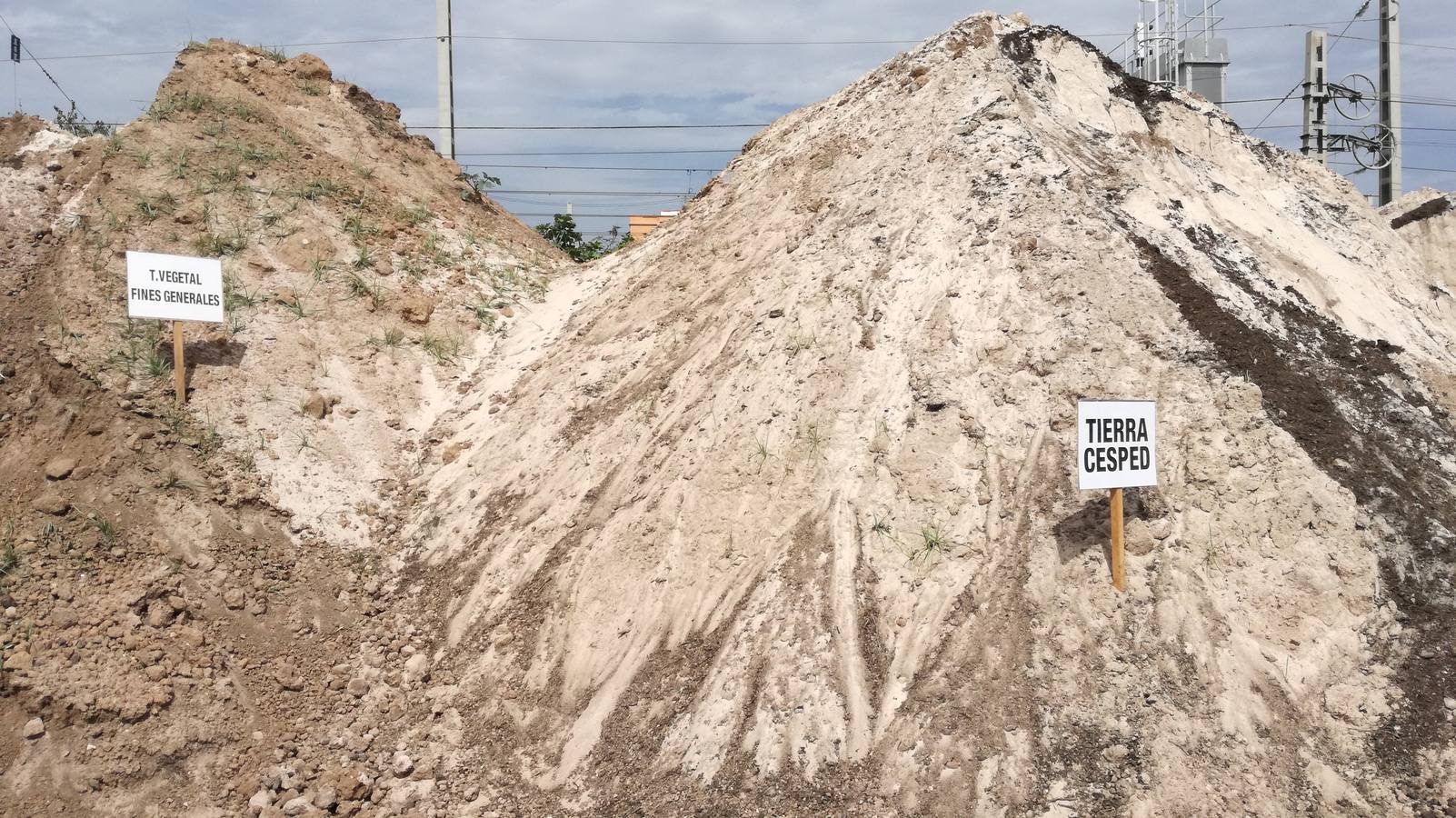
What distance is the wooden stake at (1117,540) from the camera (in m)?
5.17

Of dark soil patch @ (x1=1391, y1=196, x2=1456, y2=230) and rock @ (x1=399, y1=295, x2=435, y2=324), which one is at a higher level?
dark soil patch @ (x1=1391, y1=196, x2=1456, y2=230)

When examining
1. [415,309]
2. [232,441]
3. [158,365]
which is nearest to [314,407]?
[232,441]

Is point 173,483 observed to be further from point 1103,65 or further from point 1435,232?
point 1435,232

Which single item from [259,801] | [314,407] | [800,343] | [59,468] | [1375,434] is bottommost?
[259,801]

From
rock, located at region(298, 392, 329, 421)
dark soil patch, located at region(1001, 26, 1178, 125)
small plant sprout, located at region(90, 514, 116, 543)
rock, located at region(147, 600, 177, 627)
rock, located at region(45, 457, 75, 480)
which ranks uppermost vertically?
dark soil patch, located at region(1001, 26, 1178, 125)

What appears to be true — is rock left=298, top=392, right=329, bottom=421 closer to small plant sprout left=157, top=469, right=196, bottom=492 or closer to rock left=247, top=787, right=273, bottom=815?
small plant sprout left=157, top=469, right=196, bottom=492

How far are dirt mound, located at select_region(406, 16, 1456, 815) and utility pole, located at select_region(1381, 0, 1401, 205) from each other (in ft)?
25.8

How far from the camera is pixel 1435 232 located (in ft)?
38.5

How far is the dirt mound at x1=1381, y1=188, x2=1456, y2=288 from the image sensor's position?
1155 cm

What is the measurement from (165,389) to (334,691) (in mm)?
3418

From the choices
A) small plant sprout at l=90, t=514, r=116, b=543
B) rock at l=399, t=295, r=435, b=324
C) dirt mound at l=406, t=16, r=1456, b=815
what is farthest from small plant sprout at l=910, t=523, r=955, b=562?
rock at l=399, t=295, r=435, b=324

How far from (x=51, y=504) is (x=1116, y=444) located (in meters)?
7.03

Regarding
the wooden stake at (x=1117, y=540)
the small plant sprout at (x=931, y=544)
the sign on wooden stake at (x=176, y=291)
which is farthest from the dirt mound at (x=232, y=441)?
the wooden stake at (x=1117, y=540)

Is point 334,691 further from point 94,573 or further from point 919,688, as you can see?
point 919,688
